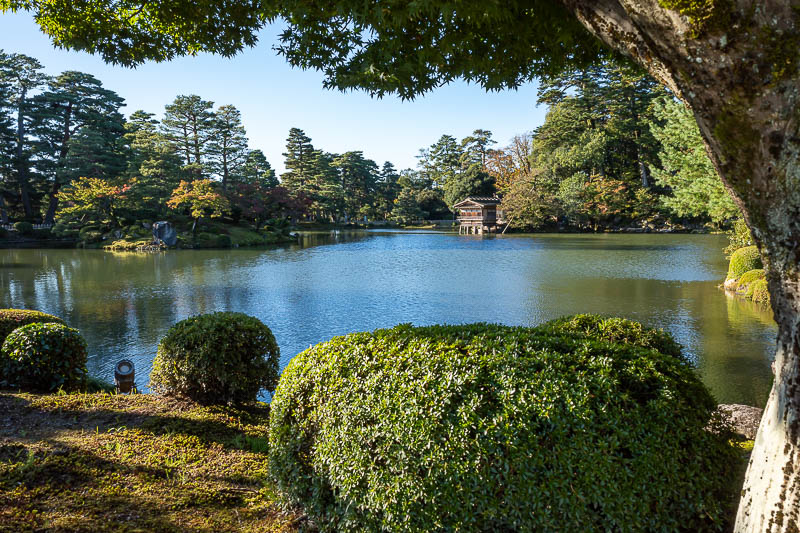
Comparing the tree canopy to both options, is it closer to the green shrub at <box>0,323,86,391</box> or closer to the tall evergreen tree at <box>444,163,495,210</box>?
the green shrub at <box>0,323,86,391</box>

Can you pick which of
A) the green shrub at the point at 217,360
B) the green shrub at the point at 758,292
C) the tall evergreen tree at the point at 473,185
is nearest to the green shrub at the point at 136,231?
the green shrub at the point at 217,360

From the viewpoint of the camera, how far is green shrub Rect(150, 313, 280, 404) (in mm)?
4570

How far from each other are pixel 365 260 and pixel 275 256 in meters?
5.58

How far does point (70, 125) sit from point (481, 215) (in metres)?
38.0

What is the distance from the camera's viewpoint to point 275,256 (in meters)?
25.9

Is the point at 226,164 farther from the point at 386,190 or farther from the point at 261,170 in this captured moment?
the point at 386,190

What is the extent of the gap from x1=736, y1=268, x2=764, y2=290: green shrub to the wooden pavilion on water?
3387 centimetres

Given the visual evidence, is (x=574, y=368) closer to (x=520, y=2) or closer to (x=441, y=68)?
(x=520, y=2)

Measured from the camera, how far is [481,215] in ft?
156

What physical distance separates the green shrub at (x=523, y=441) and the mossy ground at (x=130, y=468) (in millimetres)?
917

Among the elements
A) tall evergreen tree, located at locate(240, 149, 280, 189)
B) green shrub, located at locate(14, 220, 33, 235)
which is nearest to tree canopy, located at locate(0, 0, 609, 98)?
green shrub, located at locate(14, 220, 33, 235)

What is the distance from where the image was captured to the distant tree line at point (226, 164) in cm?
3388

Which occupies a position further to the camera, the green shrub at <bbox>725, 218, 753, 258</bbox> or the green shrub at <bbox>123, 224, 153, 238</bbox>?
the green shrub at <bbox>123, 224, 153, 238</bbox>

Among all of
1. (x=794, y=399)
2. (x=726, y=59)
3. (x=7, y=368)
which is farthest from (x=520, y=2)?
(x=7, y=368)
